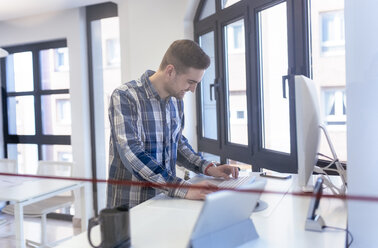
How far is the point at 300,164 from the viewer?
2.08ft

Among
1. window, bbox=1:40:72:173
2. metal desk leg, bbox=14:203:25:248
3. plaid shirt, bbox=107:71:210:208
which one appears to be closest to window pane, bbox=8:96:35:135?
window, bbox=1:40:72:173

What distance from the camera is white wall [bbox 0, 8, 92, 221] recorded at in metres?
1.19

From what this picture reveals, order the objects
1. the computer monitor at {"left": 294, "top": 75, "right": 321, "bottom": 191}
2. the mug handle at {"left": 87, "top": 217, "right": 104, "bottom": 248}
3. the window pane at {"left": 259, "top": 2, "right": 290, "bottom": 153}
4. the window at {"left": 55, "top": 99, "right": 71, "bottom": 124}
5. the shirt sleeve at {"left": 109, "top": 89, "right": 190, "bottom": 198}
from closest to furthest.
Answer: the mug handle at {"left": 87, "top": 217, "right": 104, "bottom": 248} < the computer monitor at {"left": 294, "top": 75, "right": 321, "bottom": 191} < the shirt sleeve at {"left": 109, "top": 89, "right": 190, "bottom": 198} < the window pane at {"left": 259, "top": 2, "right": 290, "bottom": 153} < the window at {"left": 55, "top": 99, "right": 71, "bottom": 124}

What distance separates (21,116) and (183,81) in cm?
76

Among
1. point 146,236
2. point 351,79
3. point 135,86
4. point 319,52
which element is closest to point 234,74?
point 319,52

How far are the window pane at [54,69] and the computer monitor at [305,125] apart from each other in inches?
38.8

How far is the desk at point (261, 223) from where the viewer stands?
447 mm

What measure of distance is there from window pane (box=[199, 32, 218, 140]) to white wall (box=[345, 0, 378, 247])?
112 centimetres

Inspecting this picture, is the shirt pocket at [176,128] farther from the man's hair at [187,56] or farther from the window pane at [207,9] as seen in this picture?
the window pane at [207,9]

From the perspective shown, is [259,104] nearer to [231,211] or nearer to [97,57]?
[97,57]

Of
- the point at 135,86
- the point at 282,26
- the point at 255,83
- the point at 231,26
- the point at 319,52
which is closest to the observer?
the point at 135,86

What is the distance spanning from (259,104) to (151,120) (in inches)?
27.6

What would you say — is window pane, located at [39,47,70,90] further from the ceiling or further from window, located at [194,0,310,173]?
window, located at [194,0,310,173]

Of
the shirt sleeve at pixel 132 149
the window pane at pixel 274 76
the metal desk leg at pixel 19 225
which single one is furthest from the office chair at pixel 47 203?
the window pane at pixel 274 76
